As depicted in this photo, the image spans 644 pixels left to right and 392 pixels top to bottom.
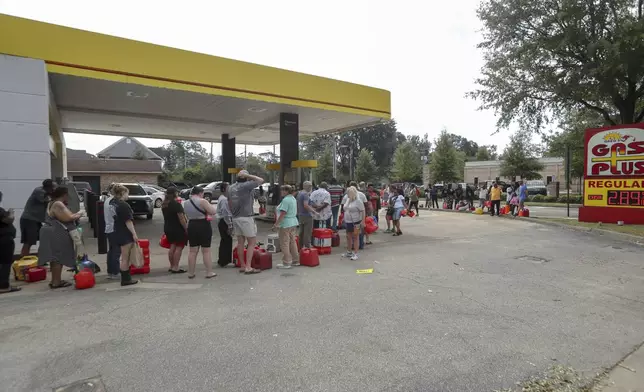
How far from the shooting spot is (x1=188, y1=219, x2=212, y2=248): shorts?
6707 millimetres

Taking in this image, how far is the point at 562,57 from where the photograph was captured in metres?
21.8

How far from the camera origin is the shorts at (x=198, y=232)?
22.0 ft

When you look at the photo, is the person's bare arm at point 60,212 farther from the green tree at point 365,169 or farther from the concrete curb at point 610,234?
the green tree at point 365,169

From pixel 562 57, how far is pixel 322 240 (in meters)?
20.9

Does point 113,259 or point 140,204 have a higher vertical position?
point 140,204

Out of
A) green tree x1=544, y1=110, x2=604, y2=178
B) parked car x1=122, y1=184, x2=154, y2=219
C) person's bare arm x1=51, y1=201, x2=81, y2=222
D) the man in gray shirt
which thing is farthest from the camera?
green tree x1=544, y1=110, x2=604, y2=178

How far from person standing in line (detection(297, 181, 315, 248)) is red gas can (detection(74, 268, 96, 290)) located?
14.3 ft

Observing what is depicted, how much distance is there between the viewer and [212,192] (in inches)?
1009

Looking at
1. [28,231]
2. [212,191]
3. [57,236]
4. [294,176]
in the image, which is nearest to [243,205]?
[57,236]

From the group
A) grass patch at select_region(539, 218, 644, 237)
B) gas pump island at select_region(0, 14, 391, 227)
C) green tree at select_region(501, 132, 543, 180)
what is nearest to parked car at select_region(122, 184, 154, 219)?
gas pump island at select_region(0, 14, 391, 227)

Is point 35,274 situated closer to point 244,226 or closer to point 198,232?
point 198,232

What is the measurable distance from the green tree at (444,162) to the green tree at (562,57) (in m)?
18.7

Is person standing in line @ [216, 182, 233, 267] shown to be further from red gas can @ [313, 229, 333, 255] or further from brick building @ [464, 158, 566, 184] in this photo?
brick building @ [464, 158, 566, 184]

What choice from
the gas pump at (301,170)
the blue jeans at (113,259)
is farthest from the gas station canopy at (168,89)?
the blue jeans at (113,259)
